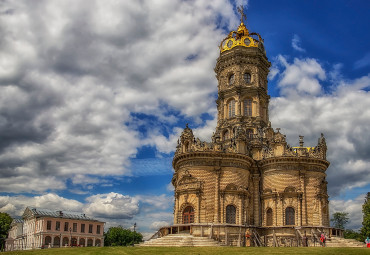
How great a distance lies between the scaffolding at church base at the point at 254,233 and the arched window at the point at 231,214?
1556mm

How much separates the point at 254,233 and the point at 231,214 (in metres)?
3.14

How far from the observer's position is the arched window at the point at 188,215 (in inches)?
1713

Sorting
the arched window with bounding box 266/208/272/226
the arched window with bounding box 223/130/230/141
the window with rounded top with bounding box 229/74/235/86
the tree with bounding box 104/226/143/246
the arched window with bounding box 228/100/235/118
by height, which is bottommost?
the tree with bounding box 104/226/143/246

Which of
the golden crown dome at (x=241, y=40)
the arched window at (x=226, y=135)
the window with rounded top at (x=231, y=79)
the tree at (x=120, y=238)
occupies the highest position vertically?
the golden crown dome at (x=241, y=40)

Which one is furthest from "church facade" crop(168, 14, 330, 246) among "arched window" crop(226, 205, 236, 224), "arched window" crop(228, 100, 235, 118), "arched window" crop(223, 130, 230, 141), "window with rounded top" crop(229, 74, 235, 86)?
"window with rounded top" crop(229, 74, 235, 86)

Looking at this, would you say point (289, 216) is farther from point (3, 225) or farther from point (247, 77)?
point (3, 225)

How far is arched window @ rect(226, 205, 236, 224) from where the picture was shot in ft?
143

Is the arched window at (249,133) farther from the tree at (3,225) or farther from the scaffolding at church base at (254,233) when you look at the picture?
the tree at (3,225)

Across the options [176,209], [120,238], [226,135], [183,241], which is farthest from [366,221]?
[120,238]

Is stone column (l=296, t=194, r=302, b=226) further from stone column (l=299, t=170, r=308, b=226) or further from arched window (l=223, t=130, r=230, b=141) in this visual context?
arched window (l=223, t=130, r=230, b=141)

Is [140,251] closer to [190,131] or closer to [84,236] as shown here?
[190,131]

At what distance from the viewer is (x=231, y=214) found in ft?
144

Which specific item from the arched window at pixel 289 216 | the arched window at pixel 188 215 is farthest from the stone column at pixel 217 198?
the arched window at pixel 289 216

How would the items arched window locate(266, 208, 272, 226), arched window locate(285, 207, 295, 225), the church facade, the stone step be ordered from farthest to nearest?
arched window locate(266, 208, 272, 226) → arched window locate(285, 207, 295, 225) → the church facade → the stone step
